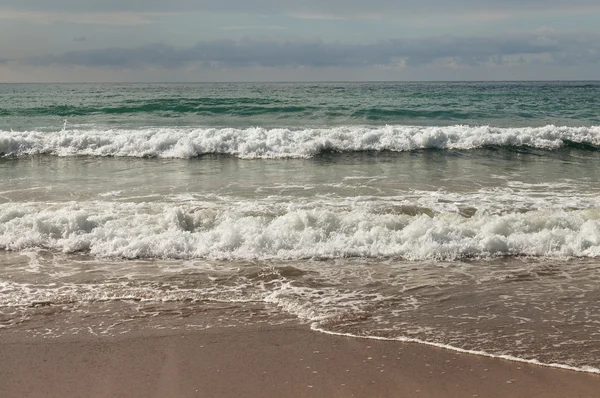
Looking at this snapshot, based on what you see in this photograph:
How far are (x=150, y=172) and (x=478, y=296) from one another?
9.88 m

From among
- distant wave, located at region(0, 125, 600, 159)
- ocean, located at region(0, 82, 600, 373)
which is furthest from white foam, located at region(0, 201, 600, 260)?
distant wave, located at region(0, 125, 600, 159)

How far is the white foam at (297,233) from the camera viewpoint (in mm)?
7781

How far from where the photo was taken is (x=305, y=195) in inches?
436

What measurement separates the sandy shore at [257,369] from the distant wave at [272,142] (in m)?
11.7

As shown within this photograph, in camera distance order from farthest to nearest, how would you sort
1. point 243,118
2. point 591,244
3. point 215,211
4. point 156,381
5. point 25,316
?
point 243,118, point 215,211, point 591,244, point 25,316, point 156,381

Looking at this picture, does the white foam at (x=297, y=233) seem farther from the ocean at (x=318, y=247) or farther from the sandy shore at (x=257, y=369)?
the sandy shore at (x=257, y=369)

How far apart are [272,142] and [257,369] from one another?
1312 centimetres

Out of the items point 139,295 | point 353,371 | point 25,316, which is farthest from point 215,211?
point 353,371

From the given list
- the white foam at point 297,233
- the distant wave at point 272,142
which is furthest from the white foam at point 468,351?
the distant wave at point 272,142

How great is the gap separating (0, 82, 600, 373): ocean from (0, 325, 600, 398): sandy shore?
23 cm

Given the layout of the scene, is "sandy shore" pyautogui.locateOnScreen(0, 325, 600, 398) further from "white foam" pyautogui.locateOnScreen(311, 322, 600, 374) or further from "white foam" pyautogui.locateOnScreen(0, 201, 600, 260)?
"white foam" pyautogui.locateOnScreen(0, 201, 600, 260)

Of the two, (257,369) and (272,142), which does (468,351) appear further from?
(272,142)

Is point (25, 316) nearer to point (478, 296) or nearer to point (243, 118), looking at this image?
point (478, 296)

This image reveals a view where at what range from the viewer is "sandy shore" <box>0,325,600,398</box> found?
4.31 meters
